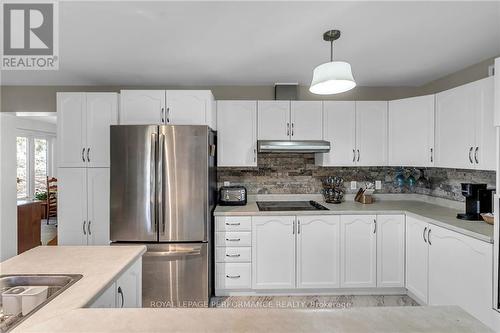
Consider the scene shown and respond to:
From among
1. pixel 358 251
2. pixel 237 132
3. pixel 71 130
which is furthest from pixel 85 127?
pixel 358 251

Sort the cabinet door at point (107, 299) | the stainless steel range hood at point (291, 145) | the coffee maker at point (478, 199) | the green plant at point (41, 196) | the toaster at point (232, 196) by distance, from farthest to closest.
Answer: the green plant at point (41, 196)
the toaster at point (232, 196)
the stainless steel range hood at point (291, 145)
the coffee maker at point (478, 199)
the cabinet door at point (107, 299)

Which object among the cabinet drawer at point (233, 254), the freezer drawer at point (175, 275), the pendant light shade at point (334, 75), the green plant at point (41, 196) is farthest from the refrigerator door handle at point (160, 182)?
the green plant at point (41, 196)

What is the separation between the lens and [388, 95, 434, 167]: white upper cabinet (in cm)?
282

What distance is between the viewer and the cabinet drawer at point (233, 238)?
2781 mm

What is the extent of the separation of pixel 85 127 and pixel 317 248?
2.80 metres

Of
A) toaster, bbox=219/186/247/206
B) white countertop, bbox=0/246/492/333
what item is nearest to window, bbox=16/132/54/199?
toaster, bbox=219/186/247/206

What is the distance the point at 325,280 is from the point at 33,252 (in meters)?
2.53

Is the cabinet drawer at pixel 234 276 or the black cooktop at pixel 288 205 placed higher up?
the black cooktop at pixel 288 205

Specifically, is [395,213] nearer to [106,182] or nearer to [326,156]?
[326,156]

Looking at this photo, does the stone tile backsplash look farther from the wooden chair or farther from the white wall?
the wooden chair

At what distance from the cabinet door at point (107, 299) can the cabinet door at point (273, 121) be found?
2243mm

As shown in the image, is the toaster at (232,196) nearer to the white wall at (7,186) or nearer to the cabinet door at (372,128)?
the cabinet door at (372,128)

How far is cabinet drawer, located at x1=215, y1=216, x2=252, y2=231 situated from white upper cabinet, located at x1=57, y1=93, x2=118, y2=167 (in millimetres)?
1361

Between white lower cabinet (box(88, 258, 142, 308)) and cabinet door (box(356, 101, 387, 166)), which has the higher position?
cabinet door (box(356, 101, 387, 166))
